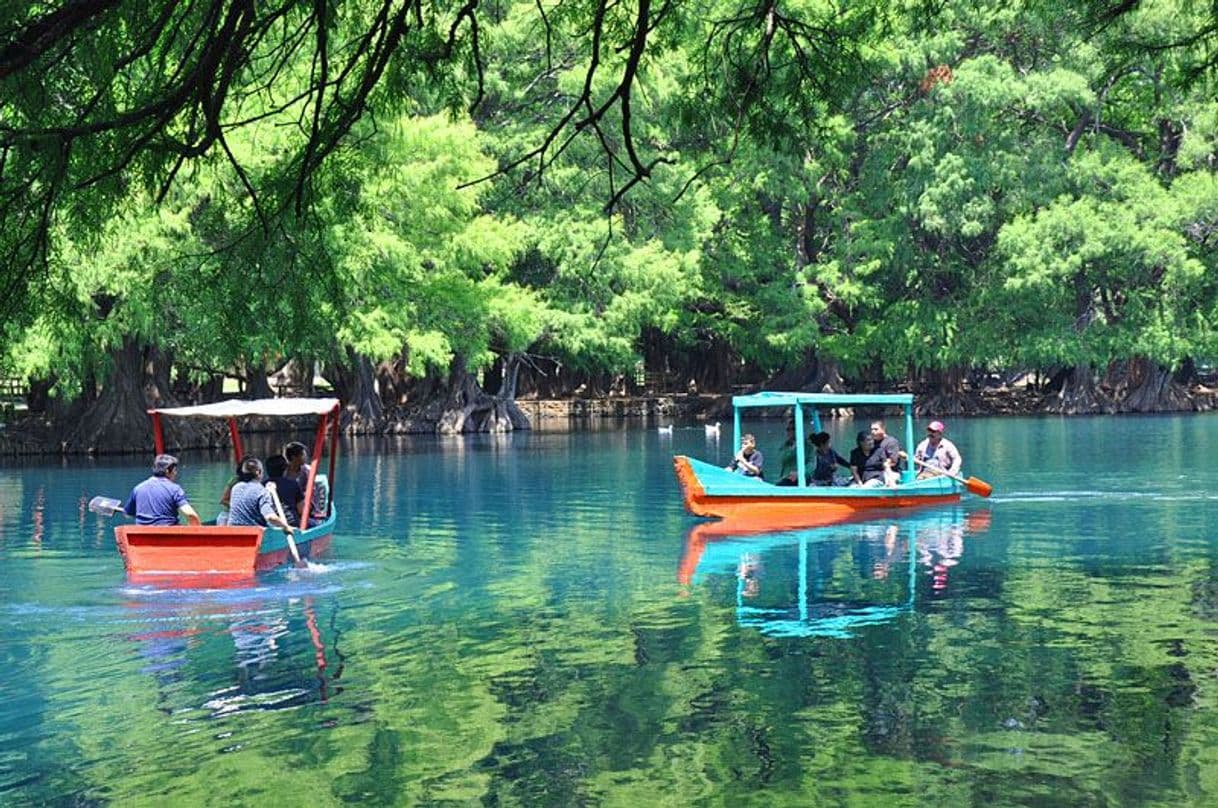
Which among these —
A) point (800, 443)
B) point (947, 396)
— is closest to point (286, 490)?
point (800, 443)

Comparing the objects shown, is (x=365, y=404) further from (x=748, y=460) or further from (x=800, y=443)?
(x=800, y=443)

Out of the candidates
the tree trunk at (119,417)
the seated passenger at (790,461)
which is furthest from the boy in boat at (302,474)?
the tree trunk at (119,417)

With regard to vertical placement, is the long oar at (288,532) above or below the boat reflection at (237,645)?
above

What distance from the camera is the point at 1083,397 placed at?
70.4 meters

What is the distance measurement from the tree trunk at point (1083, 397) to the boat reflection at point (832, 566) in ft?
137

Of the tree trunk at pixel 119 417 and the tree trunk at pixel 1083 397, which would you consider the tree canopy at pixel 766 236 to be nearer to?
the tree trunk at pixel 1083 397

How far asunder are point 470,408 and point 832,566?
3858 cm

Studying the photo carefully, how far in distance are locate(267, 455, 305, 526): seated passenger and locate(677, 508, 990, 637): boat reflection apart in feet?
17.1

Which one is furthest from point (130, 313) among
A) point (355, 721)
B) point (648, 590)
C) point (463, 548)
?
point (355, 721)

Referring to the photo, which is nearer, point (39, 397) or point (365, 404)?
point (39, 397)

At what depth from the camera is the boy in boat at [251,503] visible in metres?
21.6

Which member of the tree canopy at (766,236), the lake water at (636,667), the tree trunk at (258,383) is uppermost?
the tree canopy at (766,236)

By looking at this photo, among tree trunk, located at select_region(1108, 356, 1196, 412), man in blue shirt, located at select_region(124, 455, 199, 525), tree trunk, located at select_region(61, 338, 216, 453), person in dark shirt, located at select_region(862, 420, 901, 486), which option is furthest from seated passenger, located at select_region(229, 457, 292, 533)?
tree trunk, located at select_region(1108, 356, 1196, 412)

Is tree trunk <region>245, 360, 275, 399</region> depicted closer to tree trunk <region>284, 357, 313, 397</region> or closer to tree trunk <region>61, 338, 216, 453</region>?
tree trunk <region>61, 338, 216, 453</region>
